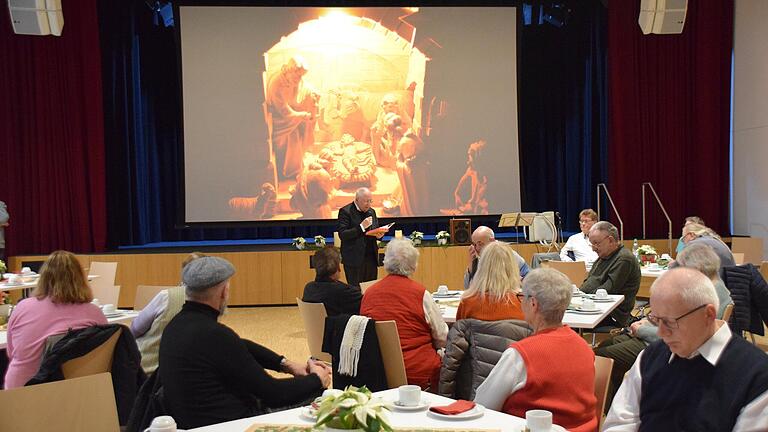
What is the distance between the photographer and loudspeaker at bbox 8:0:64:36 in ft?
27.9

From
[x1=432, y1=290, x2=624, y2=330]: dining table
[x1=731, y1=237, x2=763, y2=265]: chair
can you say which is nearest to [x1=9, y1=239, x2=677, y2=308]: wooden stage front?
[x1=731, y1=237, x2=763, y2=265]: chair

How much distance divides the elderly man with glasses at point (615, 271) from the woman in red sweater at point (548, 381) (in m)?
2.94

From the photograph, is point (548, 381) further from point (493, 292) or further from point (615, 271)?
point (615, 271)

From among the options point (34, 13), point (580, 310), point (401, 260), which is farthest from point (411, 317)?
point (34, 13)

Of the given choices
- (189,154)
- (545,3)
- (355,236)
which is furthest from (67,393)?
(545,3)

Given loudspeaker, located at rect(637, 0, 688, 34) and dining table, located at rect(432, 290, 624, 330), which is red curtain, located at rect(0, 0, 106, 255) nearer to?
dining table, located at rect(432, 290, 624, 330)

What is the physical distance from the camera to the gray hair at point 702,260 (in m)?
4.45

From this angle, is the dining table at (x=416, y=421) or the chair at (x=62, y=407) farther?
the chair at (x=62, y=407)

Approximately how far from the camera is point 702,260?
4.45 m

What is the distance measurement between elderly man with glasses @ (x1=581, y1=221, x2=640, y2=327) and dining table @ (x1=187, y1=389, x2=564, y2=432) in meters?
3.21

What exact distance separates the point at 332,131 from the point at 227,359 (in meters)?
8.79

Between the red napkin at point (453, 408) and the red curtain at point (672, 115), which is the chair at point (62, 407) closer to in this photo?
the red napkin at point (453, 408)

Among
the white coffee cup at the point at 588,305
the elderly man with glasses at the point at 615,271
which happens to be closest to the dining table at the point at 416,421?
the white coffee cup at the point at 588,305

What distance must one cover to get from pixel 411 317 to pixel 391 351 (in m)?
0.45
